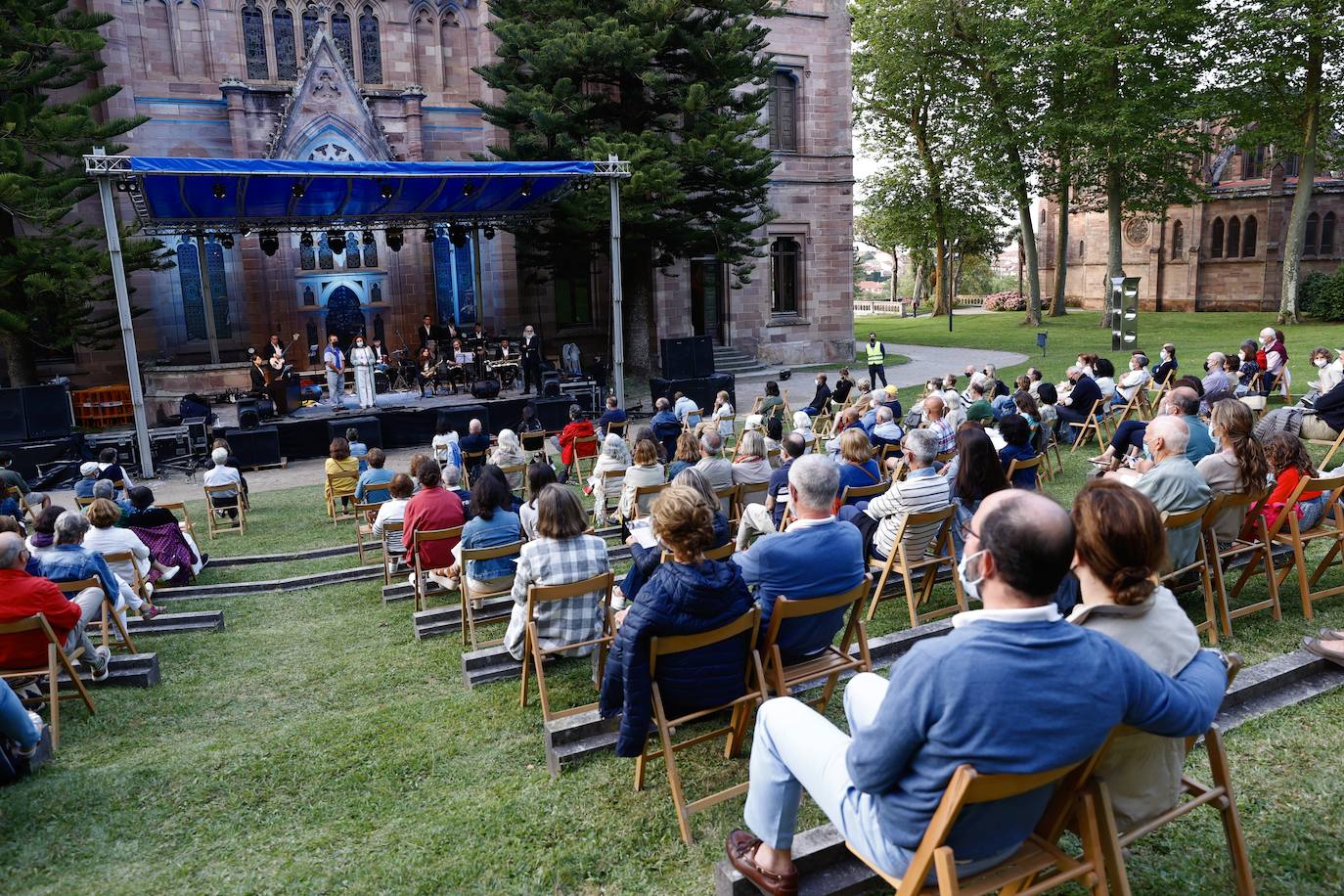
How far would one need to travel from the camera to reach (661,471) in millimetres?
7332

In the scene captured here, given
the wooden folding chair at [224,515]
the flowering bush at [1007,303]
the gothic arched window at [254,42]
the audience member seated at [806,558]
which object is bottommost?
the wooden folding chair at [224,515]

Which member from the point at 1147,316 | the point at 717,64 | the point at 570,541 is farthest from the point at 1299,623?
the point at 1147,316

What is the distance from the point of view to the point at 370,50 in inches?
936

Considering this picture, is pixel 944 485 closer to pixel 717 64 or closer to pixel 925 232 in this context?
pixel 717 64

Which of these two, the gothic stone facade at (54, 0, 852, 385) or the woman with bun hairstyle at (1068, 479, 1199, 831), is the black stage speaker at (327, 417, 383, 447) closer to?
the gothic stone facade at (54, 0, 852, 385)

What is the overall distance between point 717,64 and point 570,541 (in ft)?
60.8

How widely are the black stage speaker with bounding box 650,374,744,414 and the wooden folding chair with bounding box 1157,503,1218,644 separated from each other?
13.6m

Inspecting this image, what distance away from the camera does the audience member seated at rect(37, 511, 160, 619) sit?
5734 mm

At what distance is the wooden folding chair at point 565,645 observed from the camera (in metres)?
4.29

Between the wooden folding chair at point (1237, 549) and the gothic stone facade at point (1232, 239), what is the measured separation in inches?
1542

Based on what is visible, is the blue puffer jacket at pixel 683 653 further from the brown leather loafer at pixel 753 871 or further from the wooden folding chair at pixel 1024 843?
the wooden folding chair at pixel 1024 843

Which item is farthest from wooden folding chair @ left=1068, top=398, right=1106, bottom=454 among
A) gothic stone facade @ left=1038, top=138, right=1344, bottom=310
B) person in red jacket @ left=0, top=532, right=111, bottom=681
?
gothic stone facade @ left=1038, top=138, right=1344, bottom=310

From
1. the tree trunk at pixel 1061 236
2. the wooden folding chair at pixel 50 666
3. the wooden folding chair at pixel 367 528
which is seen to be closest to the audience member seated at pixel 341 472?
the wooden folding chair at pixel 367 528

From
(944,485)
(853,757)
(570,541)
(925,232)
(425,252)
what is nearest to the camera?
(853,757)
